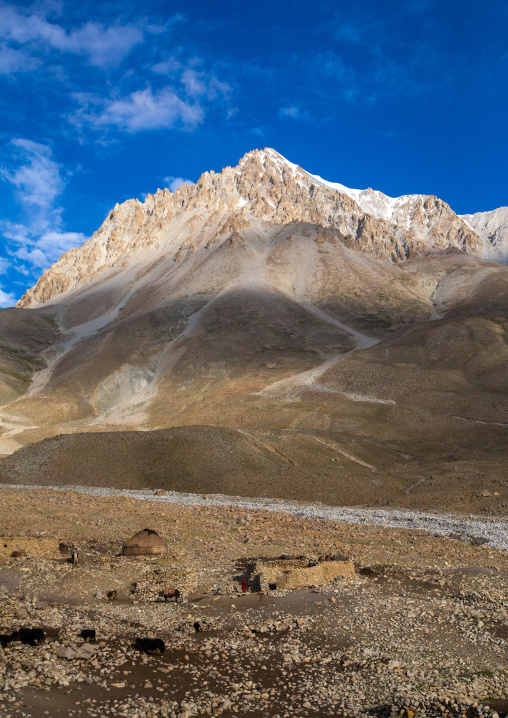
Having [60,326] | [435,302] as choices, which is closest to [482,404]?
[435,302]

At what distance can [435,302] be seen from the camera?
559 feet

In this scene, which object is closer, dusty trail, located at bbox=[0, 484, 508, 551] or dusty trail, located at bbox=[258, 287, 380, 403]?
dusty trail, located at bbox=[0, 484, 508, 551]

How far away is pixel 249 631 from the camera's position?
12438mm

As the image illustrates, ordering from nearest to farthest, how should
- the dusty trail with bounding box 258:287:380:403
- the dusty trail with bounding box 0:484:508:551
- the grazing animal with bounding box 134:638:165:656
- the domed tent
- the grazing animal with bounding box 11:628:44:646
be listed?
the grazing animal with bounding box 11:628:44:646 < the grazing animal with bounding box 134:638:165:656 < the domed tent < the dusty trail with bounding box 0:484:508:551 < the dusty trail with bounding box 258:287:380:403

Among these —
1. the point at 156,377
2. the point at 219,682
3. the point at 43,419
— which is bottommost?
the point at 219,682

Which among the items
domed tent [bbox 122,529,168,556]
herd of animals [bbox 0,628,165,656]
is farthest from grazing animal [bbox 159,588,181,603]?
domed tent [bbox 122,529,168,556]

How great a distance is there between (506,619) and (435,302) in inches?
6596

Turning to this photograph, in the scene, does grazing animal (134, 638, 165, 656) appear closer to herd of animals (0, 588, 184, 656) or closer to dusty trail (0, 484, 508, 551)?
herd of animals (0, 588, 184, 656)

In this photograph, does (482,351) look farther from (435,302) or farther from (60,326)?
(60,326)

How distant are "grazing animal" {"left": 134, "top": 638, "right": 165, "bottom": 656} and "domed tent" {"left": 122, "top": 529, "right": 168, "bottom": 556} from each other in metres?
8.40

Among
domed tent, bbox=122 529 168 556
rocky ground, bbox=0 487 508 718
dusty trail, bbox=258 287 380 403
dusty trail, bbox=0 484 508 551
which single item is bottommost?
rocky ground, bbox=0 487 508 718

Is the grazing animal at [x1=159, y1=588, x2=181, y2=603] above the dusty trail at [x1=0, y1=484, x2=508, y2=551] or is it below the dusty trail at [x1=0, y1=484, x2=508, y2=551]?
below

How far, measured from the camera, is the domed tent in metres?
19.4

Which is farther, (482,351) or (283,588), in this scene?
(482,351)
